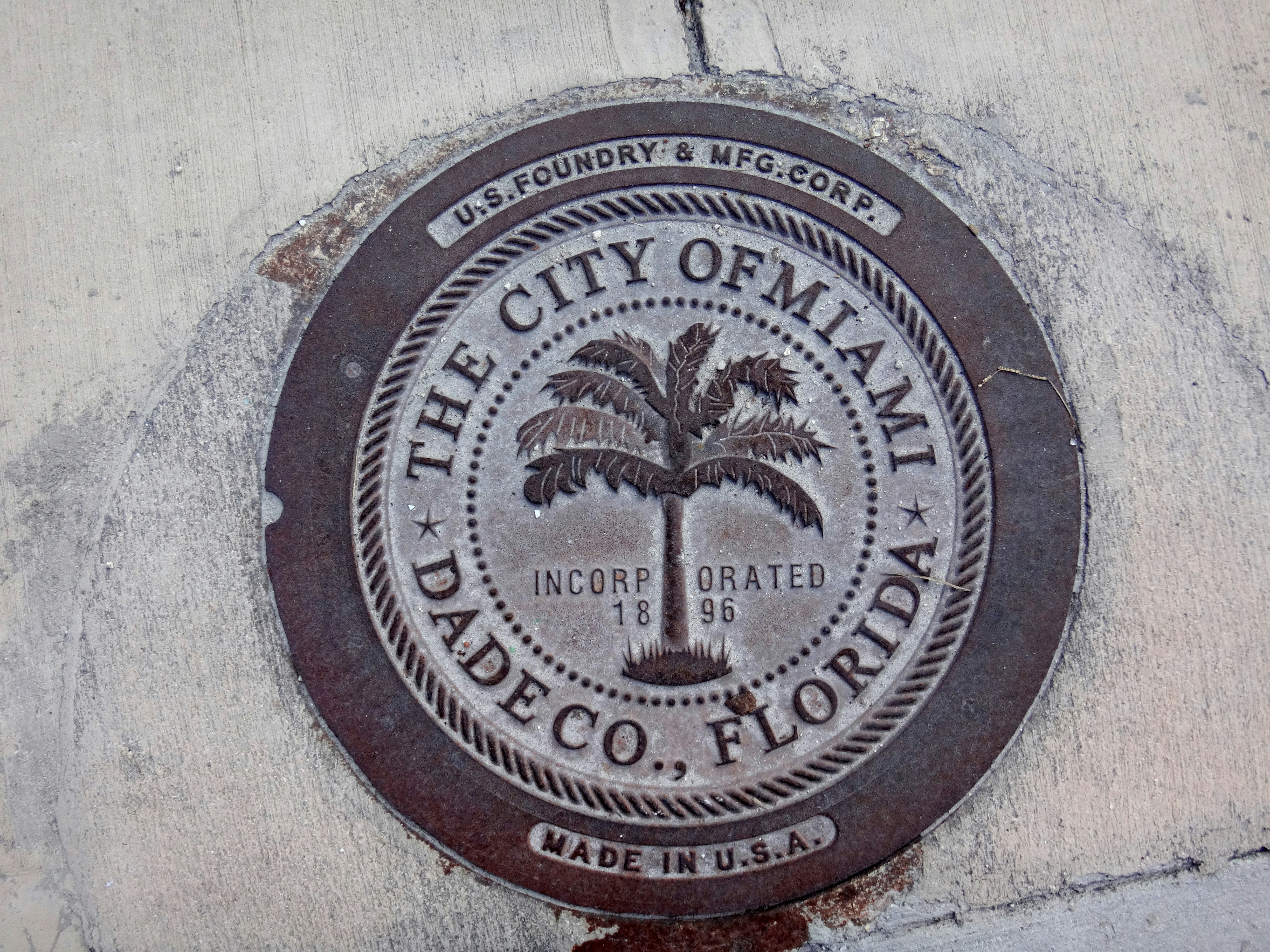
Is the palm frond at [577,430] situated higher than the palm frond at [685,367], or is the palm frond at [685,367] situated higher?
the palm frond at [685,367]

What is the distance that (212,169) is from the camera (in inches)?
95.3

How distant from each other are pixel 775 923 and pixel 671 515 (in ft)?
3.40

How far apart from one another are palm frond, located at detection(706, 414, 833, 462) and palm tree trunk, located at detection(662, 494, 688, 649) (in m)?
0.18

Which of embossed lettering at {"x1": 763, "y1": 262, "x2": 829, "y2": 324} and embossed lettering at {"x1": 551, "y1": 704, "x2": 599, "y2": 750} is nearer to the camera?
embossed lettering at {"x1": 551, "y1": 704, "x2": 599, "y2": 750}

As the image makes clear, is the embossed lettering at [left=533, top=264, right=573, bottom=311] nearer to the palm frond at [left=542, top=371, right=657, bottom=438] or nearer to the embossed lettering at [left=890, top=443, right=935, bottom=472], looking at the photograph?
the palm frond at [left=542, top=371, right=657, bottom=438]

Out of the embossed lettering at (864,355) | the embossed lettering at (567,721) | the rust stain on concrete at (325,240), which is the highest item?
the rust stain on concrete at (325,240)

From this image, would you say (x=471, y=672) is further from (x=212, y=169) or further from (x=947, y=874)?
(x=212, y=169)

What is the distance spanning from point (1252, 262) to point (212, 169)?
2.93 meters

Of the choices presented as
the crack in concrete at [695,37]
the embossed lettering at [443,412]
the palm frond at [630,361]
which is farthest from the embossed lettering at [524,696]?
the crack in concrete at [695,37]

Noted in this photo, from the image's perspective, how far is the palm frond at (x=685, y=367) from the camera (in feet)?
7.43

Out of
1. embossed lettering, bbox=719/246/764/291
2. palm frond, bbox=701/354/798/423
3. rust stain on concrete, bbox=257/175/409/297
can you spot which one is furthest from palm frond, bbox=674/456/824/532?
rust stain on concrete, bbox=257/175/409/297

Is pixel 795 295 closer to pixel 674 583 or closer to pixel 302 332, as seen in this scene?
pixel 674 583

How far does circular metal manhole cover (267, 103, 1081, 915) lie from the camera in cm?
215

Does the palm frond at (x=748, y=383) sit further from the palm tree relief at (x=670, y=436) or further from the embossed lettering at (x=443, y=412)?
the embossed lettering at (x=443, y=412)
